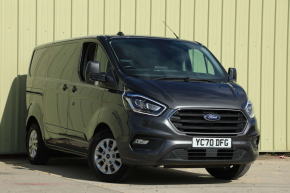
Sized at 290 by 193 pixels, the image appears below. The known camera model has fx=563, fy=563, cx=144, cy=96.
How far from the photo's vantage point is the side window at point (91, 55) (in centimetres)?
778

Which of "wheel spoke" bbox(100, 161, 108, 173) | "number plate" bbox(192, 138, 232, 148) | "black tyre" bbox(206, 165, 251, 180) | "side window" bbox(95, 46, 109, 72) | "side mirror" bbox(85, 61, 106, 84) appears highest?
"side window" bbox(95, 46, 109, 72)

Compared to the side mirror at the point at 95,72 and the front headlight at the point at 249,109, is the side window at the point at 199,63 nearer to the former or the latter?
the front headlight at the point at 249,109

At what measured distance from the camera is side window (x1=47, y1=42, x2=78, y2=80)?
336 inches

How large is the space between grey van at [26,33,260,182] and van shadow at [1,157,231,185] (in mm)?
361

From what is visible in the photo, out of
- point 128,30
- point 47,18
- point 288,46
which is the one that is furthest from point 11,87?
point 288,46

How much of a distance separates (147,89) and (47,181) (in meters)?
1.83

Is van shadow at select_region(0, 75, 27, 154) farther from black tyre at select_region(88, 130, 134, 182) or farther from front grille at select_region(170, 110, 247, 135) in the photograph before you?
front grille at select_region(170, 110, 247, 135)

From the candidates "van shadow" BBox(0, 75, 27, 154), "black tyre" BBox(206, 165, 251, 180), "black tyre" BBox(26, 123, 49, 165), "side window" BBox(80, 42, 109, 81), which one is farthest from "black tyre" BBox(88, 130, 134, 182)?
"van shadow" BBox(0, 75, 27, 154)

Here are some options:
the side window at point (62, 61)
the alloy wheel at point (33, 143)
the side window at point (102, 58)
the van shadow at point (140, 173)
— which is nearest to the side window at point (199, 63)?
the side window at point (102, 58)

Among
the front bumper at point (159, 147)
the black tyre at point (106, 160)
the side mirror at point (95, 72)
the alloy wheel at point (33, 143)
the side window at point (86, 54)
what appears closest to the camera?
the front bumper at point (159, 147)

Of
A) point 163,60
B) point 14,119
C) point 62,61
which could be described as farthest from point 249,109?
point 14,119

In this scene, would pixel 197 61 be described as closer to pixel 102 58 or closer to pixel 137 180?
pixel 102 58

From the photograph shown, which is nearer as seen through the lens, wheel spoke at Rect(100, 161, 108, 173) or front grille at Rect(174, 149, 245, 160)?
front grille at Rect(174, 149, 245, 160)

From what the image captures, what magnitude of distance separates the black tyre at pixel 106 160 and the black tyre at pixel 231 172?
165 centimetres
